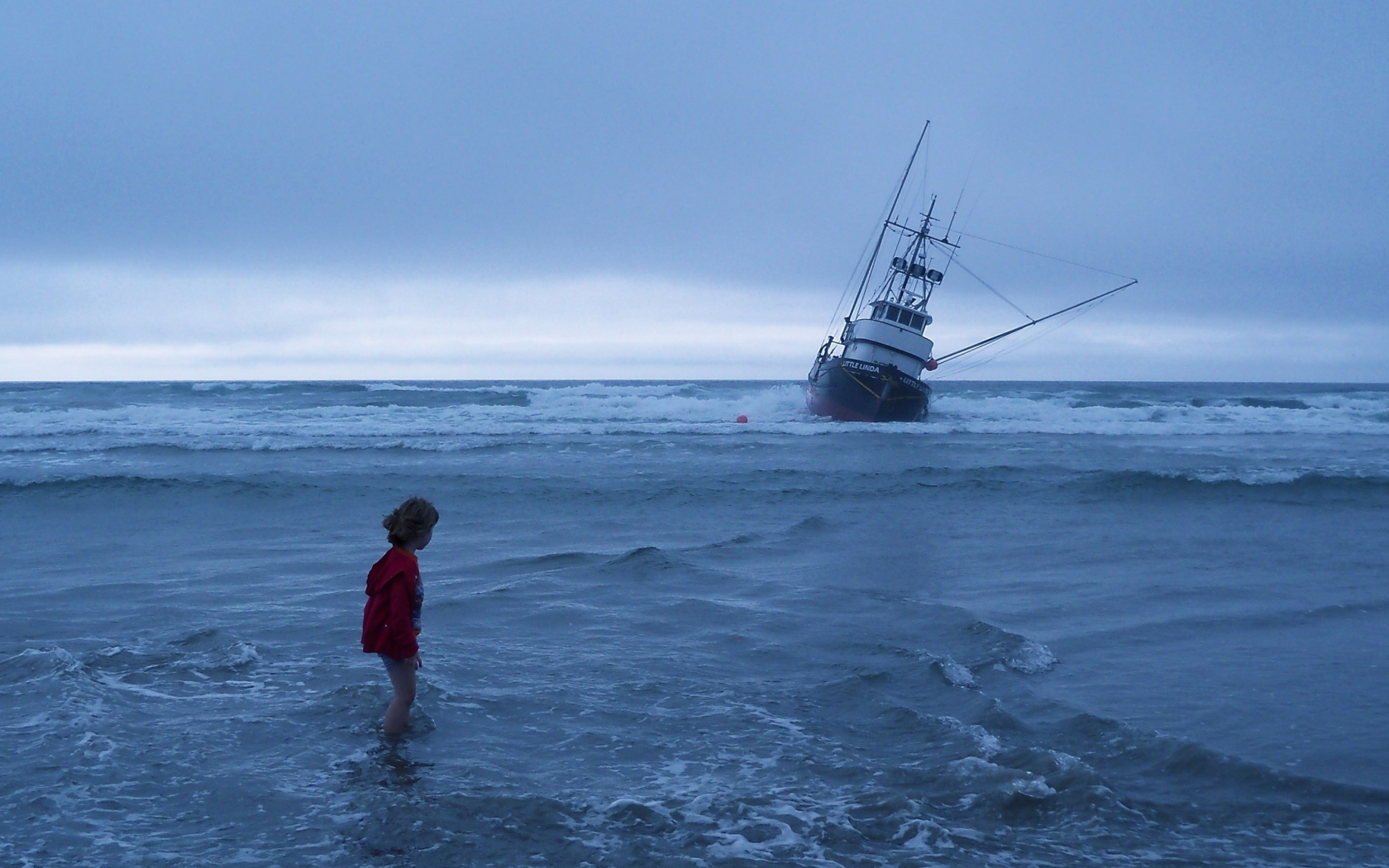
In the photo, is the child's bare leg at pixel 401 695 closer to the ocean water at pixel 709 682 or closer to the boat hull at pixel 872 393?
the ocean water at pixel 709 682

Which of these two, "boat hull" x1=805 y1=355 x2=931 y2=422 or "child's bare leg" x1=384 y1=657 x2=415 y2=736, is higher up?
"boat hull" x1=805 y1=355 x2=931 y2=422

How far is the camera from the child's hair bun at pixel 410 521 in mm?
4820

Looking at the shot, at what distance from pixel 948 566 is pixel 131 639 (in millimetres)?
7709

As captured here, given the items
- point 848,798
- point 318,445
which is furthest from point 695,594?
point 318,445

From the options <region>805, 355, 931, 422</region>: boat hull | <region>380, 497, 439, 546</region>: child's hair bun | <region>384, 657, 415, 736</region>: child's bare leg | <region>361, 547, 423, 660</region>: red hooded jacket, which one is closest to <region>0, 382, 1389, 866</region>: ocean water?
<region>384, 657, 415, 736</region>: child's bare leg

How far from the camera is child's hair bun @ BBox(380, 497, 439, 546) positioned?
482cm

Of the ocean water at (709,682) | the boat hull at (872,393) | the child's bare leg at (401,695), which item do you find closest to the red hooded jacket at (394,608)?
the child's bare leg at (401,695)

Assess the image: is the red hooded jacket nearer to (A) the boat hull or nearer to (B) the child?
(B) the child

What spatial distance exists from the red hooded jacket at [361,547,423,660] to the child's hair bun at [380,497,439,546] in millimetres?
83

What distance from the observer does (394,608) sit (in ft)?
15.8

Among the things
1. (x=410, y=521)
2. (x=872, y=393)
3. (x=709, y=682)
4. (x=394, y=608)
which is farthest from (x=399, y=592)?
(x=872, y=393)

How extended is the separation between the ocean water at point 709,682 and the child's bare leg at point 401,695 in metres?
0.12

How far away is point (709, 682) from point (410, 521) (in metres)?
2.37

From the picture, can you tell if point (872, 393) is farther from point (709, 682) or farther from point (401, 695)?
point (401, 695)
